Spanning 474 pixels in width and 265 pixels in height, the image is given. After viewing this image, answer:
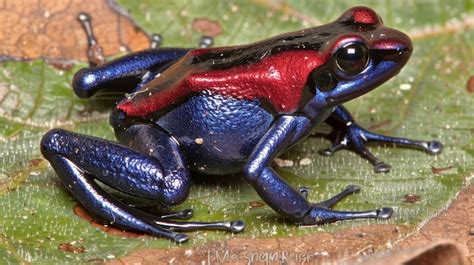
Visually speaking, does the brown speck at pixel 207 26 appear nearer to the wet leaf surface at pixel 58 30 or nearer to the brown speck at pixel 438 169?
the wet leaf surface at pixel 58 30

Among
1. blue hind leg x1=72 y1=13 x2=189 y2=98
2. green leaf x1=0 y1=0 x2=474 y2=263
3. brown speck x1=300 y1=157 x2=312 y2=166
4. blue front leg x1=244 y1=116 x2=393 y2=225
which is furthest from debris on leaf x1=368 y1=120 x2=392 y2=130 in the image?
blue hind leg x1=72 y1=13 x2=189 y2=98

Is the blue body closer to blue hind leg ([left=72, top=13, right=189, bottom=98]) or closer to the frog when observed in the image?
the frog

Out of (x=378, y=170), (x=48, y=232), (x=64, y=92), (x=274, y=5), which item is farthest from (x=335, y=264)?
(x=274, y=5)

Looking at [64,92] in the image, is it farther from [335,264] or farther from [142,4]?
[335,264]

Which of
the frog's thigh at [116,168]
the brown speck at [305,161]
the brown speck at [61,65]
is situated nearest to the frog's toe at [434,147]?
the brown speck at [305,161]

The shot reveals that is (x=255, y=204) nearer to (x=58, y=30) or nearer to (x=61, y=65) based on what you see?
(x=61, y=65)

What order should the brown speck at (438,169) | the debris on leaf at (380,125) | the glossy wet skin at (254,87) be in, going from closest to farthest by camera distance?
the glossy wet skin at (254,87)
the brown speck at (438,169)
the debris on leaf at (380,125)
